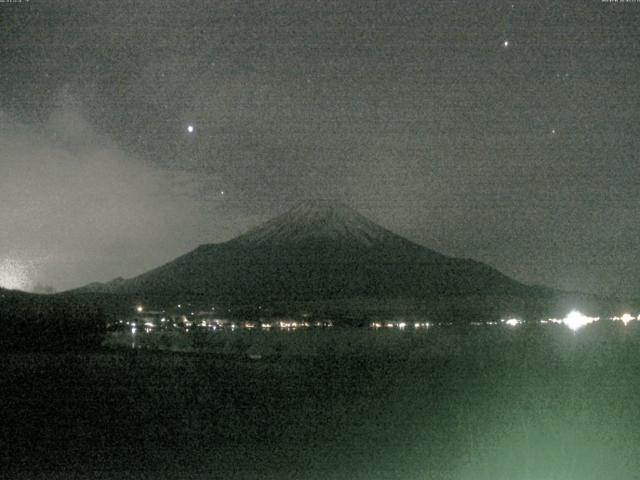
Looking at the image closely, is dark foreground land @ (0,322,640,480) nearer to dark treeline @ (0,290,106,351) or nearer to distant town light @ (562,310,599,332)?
dark treeline @ (0,290,106,351)

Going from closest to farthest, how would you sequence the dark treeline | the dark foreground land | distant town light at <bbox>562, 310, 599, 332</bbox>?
the dark foreground land → the dark treeline → distant town light at <bbox>562, 310, 599, 332</bbox>

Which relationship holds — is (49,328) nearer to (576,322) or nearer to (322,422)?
(322,422)

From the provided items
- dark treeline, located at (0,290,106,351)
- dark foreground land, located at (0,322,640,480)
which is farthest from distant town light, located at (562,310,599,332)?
dark foreground land, located at (0,322,640,480)

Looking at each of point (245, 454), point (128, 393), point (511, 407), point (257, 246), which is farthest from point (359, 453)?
point (257, 246)

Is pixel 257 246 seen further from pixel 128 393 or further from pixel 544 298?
pixel 128 393

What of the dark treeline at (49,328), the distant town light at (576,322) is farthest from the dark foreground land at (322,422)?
the distant town light at (576,322)

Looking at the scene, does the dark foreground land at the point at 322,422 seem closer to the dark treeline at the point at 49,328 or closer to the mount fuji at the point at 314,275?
the dark treeline at the point at 49,328

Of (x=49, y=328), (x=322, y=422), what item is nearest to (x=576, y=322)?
(x=49, y=328)
